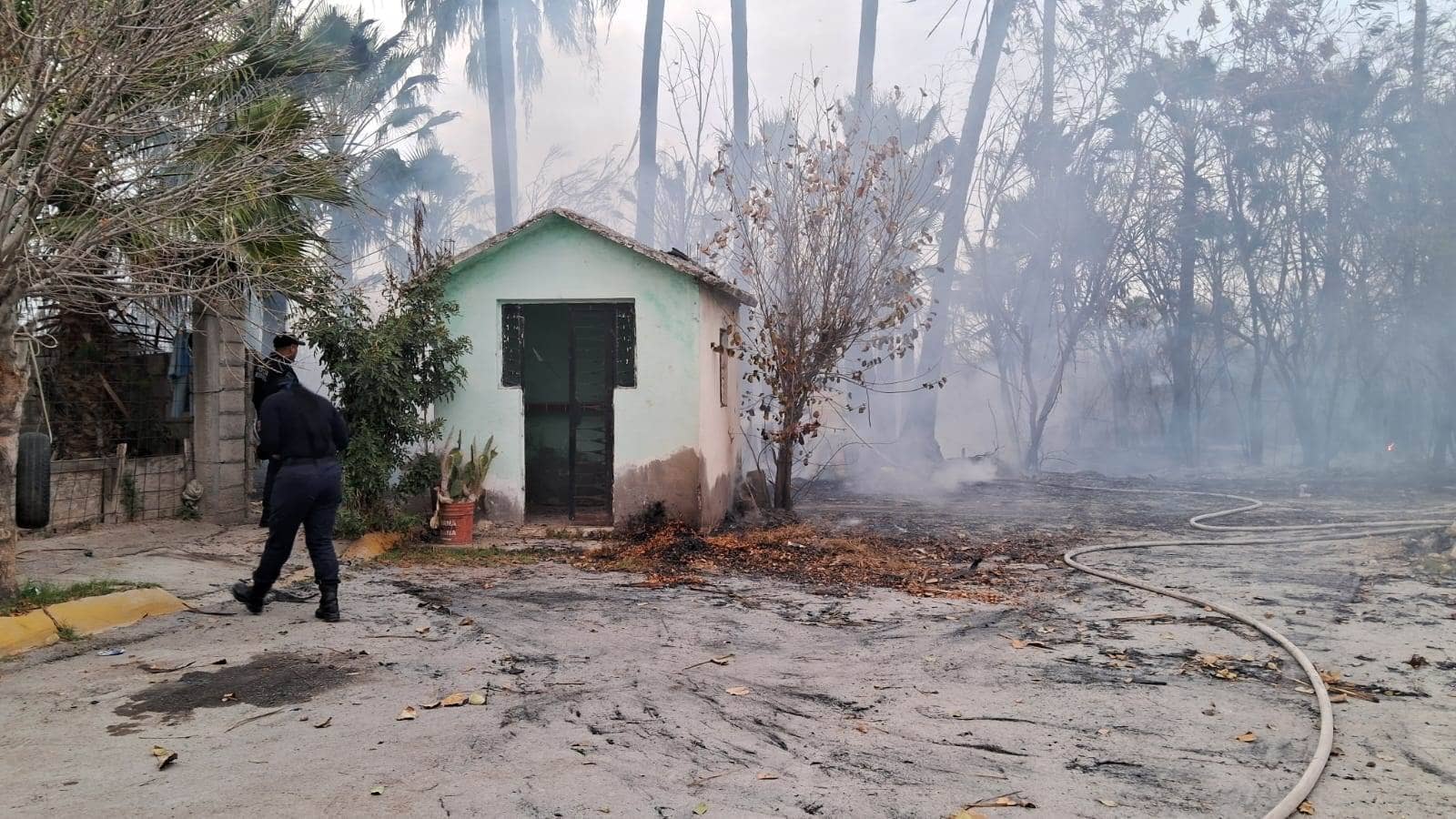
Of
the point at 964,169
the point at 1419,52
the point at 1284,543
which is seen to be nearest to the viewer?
the point at 1284,543

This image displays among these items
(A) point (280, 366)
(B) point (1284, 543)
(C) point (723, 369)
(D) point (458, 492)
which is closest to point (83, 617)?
(A) point (280, 366)

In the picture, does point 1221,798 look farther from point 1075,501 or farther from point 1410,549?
point 1075,501

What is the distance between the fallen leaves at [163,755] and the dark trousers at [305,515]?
7.95ft

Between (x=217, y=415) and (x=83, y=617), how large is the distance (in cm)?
477

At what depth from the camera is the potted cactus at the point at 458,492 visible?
401 inches

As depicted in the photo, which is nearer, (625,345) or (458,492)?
(458,492)

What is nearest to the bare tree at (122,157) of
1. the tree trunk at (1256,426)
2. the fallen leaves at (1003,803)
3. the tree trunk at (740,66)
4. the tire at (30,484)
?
the tire at (30,484)

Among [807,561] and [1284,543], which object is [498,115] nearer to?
[807,561]

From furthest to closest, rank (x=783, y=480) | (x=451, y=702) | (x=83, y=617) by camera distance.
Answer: (x=783, y=480)
(x=83, y=617)
(x=451, y=702)

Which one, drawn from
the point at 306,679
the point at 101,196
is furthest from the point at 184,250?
the point at 306,679

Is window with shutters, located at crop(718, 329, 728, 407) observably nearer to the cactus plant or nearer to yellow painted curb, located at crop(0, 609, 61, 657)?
the cactus plant

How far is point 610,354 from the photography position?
36.8 feet

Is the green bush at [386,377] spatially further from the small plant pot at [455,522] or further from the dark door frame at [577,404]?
the dark door frame at [577,404]

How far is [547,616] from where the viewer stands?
699cm
